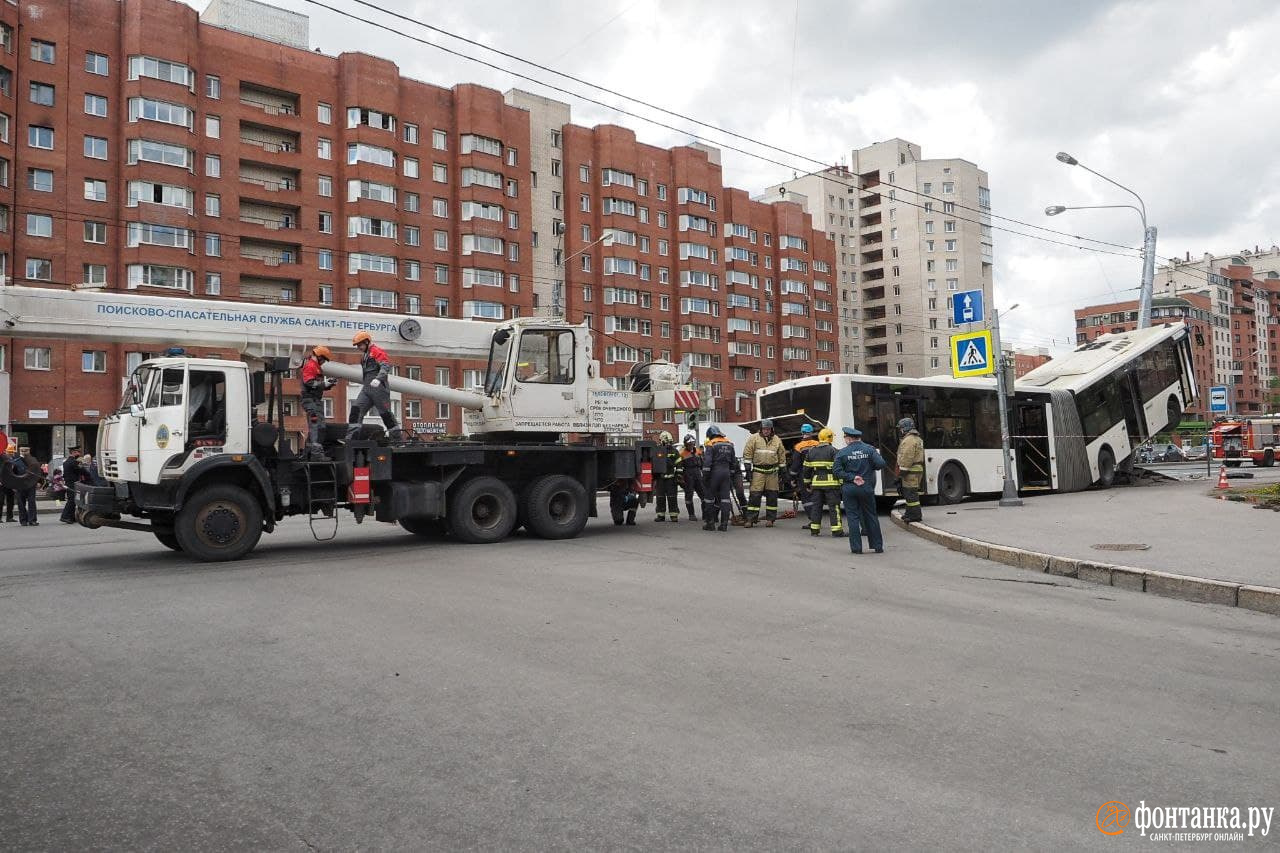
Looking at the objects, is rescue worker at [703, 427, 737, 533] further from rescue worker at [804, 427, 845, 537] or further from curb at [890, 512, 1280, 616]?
Answer: curb at [890, 512, 1280, 616]

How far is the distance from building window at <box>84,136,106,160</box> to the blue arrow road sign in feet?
144

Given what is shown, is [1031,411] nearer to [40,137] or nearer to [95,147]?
[95,147]

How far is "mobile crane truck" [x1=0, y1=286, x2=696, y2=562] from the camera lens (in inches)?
423

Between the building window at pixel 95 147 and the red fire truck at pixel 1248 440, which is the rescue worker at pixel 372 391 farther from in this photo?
the red fire truck at pixel 1248 440

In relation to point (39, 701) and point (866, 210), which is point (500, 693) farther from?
point (866, 210)

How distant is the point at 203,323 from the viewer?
11688mm

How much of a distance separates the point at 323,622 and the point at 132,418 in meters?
5.66

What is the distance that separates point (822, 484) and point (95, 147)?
149 feet

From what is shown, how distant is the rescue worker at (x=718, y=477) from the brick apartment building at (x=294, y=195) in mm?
12245

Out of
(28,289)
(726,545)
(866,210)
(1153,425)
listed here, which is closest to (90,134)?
(28,289)

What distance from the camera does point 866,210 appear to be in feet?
344

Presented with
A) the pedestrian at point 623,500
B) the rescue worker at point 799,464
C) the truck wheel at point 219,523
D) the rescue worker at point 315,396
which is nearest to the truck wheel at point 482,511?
the rescue worker at point 315,396

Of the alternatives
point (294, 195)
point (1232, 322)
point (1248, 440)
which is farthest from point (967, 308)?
point (1232, 322)

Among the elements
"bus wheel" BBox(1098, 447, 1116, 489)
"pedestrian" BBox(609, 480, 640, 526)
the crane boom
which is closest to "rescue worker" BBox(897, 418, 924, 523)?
"pedestrian" BBox(609, 480, 640, 526)
